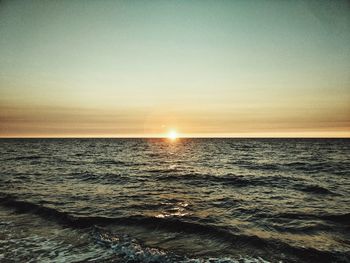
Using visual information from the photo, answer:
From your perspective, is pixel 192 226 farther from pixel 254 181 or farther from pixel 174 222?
pixel 254 181

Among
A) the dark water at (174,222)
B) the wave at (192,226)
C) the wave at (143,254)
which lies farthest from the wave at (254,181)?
the wave at (143,254)

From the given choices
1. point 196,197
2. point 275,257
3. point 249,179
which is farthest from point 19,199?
point 249,179

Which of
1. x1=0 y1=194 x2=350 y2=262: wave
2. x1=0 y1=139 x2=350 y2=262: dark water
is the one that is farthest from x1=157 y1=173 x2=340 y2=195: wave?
x1=0 y1=194 x2=350 y2=262: wave

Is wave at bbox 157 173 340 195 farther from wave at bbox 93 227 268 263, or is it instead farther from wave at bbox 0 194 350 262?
wave at bbox 93 227 268 263

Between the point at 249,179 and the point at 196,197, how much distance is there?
8.05 metres

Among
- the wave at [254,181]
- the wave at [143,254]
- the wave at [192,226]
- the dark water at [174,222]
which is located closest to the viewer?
the wave at [143,254]

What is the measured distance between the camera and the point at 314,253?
8.02 m

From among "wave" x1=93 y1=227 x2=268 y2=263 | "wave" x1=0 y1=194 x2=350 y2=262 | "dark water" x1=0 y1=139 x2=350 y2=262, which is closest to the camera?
"wave" x1=93 y1=227 x2=268 y2=263

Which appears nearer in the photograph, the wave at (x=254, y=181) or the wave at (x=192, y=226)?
the wave at (x=192, y=226)

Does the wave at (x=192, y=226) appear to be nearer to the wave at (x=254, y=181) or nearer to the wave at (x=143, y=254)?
the wave at (x=143, y=254)

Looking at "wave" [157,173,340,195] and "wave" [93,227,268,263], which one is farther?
"wave" [157,173,340,195]

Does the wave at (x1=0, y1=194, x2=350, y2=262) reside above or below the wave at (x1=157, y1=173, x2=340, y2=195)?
below

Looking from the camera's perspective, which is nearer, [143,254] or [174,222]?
[143,254]

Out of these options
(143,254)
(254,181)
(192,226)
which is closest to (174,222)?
(192,226)
